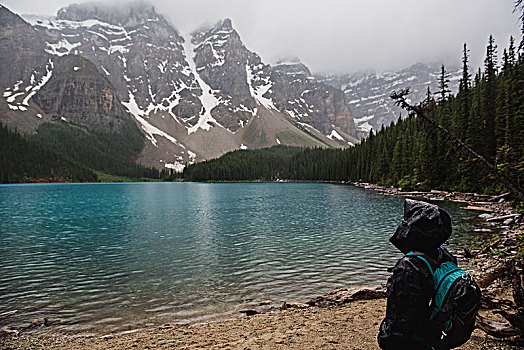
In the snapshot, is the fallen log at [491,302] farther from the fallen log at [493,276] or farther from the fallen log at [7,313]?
the fallen log at [7,313]

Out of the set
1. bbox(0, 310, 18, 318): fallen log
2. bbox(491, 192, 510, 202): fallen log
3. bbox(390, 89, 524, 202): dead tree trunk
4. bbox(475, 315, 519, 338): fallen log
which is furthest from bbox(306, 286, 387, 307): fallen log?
→ bbox(491, 192, 510, 202): fallen log

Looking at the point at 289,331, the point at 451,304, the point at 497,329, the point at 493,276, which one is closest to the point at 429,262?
the point at 451,304

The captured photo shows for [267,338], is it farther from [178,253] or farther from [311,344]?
[178,253]

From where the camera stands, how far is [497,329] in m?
7.03

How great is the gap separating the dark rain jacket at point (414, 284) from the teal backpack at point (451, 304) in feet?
0.28

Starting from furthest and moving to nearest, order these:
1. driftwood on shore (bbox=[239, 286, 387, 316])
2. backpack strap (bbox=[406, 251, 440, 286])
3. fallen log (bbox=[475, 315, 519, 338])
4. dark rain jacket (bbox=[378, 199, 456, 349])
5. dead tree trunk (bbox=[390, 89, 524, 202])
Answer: driftwood on shore (bbox=[239, 286, 387, 316]) → dead tree trunk (bbox=[390, 89, 524, 202]) → fallen log (bbox=[475, 315, 519, 338]) → backpack strap (bbox=[406, 251, 440, 286]) → dark rain jacket (bbox=[378, 199, 456, 349])

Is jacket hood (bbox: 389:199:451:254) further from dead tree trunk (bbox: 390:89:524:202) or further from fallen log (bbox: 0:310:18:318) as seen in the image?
fallen log (bbox: 0:310:18:318)

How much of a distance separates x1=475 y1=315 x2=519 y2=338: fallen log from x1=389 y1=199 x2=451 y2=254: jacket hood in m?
4.94

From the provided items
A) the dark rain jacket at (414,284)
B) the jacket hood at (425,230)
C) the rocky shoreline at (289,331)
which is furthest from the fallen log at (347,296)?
the jacket hood at (425,230)

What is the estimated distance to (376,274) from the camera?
17.0 m

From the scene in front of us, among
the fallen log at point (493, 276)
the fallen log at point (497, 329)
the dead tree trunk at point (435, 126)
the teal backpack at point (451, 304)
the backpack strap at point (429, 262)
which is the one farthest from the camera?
the dead tree trunk at point (435, 126)

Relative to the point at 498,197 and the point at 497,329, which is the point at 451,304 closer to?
the point at 497,329

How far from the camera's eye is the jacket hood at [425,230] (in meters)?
3.76

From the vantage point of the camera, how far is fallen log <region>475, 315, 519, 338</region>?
6859 millimetres
